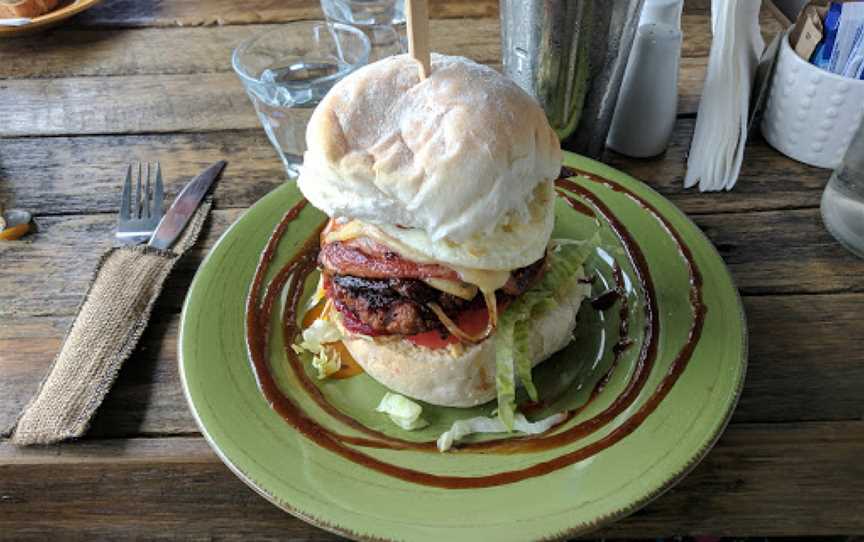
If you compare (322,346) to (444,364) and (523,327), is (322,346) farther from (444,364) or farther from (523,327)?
(523,327)

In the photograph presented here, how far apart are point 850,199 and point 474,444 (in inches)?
43.0

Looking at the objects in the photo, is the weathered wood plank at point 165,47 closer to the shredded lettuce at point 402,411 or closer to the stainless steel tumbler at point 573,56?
the stainless steel tumbler at point 573,56

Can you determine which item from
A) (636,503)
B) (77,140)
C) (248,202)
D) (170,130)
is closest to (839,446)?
Result: (636,503)

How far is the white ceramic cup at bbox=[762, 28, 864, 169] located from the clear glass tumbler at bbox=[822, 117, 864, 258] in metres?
0.09

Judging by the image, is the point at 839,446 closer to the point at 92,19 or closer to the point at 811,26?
the point at 811,26

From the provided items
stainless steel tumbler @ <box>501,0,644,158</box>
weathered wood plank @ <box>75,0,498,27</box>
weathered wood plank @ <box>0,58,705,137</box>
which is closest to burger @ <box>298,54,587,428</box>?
stainless steel tumbler @ <box>501,0,644,158</box>

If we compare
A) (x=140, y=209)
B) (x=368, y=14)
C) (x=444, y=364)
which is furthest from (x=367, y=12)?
(x=444, y=364)

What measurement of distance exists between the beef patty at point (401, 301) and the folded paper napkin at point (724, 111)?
30.0 inches

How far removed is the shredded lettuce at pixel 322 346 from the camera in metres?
1.46

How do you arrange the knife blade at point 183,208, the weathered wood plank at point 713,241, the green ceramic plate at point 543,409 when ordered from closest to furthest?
the green ceramic plate at point 543,409 < the weathered wood plank at point 713,241 < the knife blade at point 183,208

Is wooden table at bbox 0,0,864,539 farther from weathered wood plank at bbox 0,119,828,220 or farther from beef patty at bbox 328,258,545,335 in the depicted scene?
beef patty at bbox 328,258,545,335

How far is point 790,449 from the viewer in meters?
1.30

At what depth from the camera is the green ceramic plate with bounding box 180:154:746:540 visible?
114cm

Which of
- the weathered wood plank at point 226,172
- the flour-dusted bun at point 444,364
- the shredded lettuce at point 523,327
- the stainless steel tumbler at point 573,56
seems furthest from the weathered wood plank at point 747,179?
the flour-dusted bun at point 444,364
